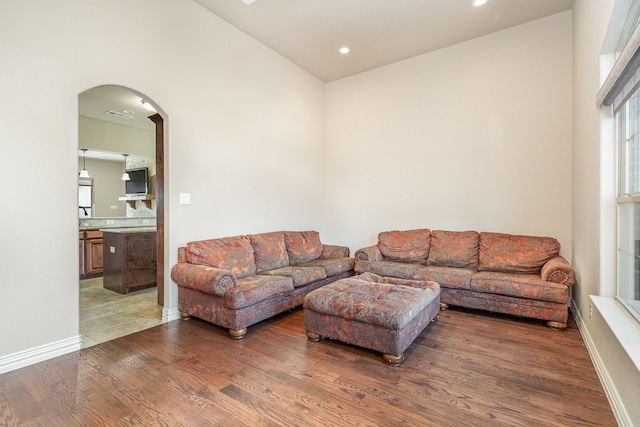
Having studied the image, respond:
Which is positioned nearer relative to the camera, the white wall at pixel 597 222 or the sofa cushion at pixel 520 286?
the white wall at pixel 597 222

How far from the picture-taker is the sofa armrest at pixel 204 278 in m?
2.78

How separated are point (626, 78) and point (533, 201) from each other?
224 cm

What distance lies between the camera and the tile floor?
9.64ft

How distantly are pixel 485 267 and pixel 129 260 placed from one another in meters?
4.73

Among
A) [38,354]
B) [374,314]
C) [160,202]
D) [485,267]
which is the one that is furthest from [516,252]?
[38,354]

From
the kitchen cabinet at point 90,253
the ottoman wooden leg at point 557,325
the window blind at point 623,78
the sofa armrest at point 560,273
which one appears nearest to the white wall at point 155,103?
the kitchen cabinet at point 90,253

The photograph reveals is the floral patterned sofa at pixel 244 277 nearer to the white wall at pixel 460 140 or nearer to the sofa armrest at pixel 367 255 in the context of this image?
the sofa armrest at pixel 367 255

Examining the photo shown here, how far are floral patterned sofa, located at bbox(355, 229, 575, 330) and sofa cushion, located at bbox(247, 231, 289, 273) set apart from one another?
40.8 inches

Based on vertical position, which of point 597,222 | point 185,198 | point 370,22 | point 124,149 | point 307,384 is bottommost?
point 307,384

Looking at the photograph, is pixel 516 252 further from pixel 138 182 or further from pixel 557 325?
pixel 138 182

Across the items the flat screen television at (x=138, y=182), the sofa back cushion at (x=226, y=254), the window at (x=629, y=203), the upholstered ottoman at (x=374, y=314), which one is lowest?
the upholstered ottoman at (x=374, y=314)

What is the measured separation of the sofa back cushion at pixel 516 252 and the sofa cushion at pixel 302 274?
77.7 inches

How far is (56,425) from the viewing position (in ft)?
5.57

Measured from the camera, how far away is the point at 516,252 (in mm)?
3604
